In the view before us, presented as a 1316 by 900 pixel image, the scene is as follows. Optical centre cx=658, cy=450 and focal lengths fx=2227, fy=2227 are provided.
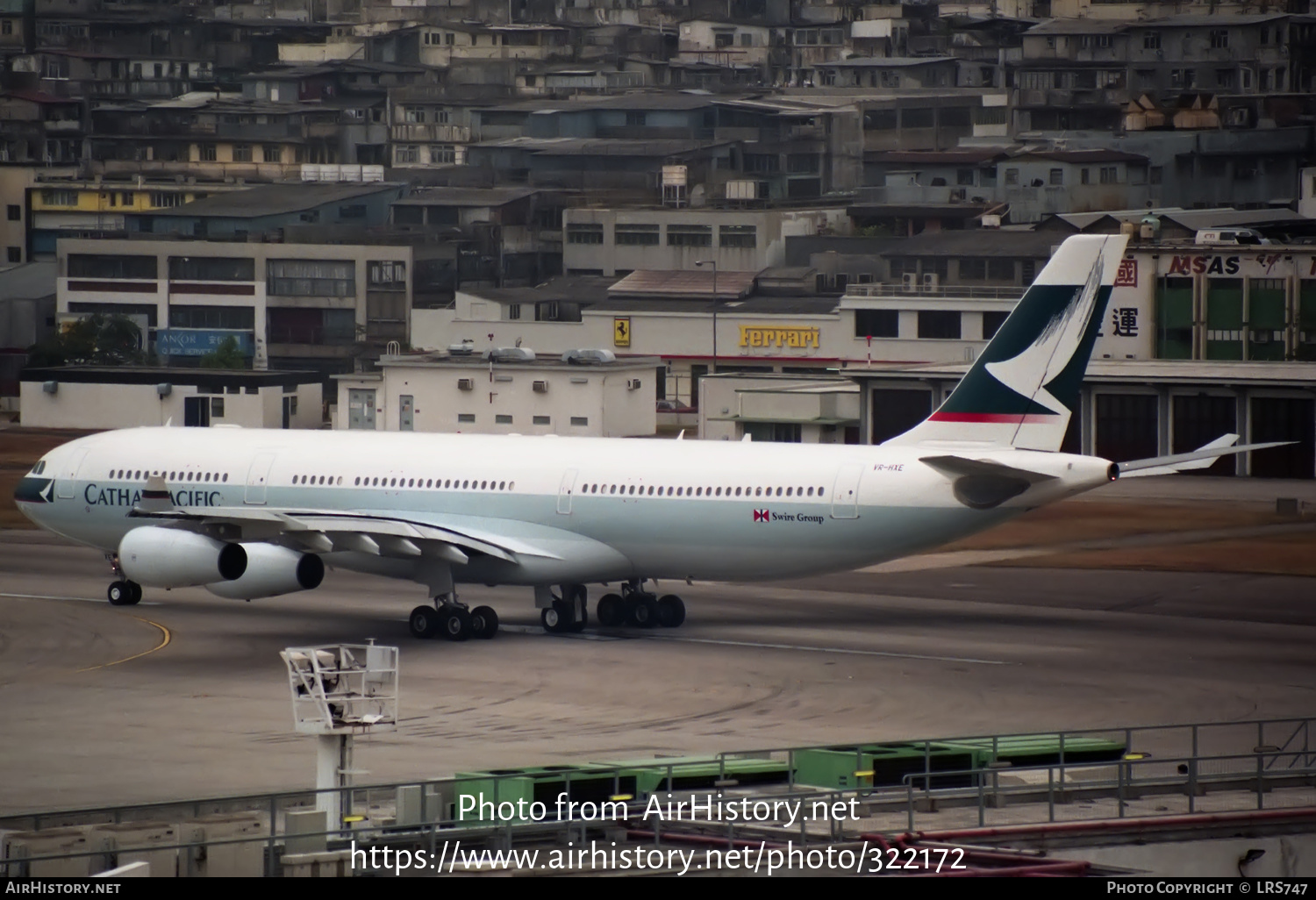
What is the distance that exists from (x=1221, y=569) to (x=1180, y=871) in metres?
38.5

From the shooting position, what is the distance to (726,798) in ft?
106

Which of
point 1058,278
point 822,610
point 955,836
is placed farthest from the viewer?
point 822,610

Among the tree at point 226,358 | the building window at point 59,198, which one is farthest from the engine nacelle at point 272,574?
the building window at point 59,198

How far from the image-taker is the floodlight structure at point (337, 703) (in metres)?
30.7

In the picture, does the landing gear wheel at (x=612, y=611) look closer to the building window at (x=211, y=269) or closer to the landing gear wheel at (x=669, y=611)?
the landing gear wheel at (x=669, y=611)

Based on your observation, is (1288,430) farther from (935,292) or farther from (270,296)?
(270,296)

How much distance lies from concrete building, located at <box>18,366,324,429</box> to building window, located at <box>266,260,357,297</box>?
20.8m

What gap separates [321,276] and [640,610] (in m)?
88.1

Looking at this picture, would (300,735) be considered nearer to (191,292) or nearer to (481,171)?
(191,292)

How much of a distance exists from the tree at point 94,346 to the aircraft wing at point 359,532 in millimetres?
82692

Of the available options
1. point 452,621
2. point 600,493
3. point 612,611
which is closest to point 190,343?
point 612,611

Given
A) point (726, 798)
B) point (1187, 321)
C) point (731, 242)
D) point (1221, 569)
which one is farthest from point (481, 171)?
point (726, 798)

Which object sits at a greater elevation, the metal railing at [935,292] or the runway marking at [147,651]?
the metal railing at [935,292]

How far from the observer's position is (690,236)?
149500 millimetres
